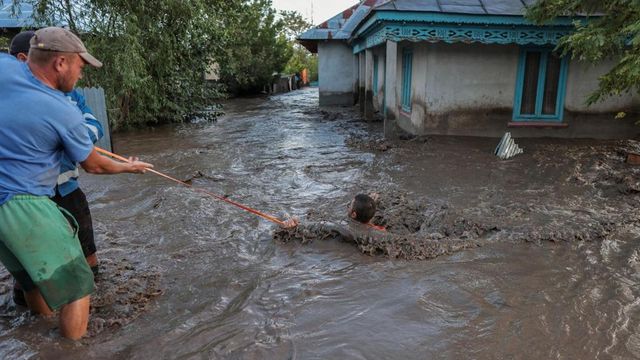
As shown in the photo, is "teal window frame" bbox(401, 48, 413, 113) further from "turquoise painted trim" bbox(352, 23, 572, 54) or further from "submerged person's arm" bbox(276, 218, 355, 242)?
"submerged person's arm" bbox(276, 218, 355, 242)

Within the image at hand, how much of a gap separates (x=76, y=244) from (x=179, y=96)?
13528 millimetres

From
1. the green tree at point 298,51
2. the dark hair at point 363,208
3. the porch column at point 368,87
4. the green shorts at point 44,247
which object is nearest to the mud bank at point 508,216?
the dark hair at point 363,208

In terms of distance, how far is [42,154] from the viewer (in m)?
2.94

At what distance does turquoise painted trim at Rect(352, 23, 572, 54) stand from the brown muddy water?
2246 millimetres

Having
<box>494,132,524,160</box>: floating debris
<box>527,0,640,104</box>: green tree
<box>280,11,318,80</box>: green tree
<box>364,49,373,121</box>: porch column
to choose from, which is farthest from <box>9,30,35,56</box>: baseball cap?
<box>280,11,318,80</box>: green tree

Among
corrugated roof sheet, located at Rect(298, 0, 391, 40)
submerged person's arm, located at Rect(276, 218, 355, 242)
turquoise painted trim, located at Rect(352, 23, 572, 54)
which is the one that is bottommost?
submerged person's arm, located at Rect(276, 218, 355, 242)

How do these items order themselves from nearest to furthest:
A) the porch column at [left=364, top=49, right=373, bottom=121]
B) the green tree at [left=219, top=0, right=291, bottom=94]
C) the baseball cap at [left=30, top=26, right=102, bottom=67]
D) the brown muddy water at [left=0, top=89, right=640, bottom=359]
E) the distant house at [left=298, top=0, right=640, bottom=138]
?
1. the baseball cap at [left=30, top=26, right=102, bottom=67]
2. the brown muddy water at [left=0, top=89, right=640, bottom=359]
3. the distant house at [left=298, top=0, right=640, bottom=138]
4. the porch column at [left=364, top=49, right=373, bottom=121]
5. the green tree at [left=219, top=0, right=291, bottom=94]

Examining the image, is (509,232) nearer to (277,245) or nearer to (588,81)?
(277,245)

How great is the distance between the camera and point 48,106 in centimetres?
285

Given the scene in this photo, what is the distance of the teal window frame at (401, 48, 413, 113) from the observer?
1144 cm

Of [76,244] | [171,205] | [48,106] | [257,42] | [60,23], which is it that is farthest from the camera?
[257,42]

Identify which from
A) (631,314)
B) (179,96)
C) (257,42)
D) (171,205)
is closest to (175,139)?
(179,96)

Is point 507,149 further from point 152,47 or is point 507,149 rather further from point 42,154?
point 152,47

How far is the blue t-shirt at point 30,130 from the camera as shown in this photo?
9.25 feet
